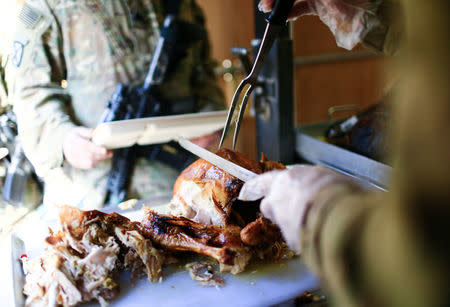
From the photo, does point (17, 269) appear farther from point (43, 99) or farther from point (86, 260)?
point (43, 99)

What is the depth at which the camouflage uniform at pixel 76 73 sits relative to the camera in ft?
4.21

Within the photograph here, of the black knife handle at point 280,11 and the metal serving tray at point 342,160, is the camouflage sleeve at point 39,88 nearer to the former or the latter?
the black knife handle at point 280,11

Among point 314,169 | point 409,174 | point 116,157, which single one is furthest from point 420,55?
point 116,157

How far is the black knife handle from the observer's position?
959 mm

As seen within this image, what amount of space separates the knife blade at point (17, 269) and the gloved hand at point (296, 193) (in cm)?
64

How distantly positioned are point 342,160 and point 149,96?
95cm

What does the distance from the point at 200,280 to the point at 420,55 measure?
28.5 inches

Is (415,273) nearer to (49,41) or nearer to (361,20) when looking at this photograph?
(361,20)

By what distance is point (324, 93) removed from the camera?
157 inches

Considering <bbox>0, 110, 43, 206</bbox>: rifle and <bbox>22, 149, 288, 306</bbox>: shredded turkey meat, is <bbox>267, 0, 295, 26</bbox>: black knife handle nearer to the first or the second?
<bbox>22, 149, 288, 306</bbox>: shredded turkey meat

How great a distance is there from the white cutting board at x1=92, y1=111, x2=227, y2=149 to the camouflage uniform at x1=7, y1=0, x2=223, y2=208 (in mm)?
184

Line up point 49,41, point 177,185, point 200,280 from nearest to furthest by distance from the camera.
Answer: point 200,280, point 177,185, point 49,41

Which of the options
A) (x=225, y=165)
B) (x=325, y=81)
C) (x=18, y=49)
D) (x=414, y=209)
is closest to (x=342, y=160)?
(x=225, y=165)

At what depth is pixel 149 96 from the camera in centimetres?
168
